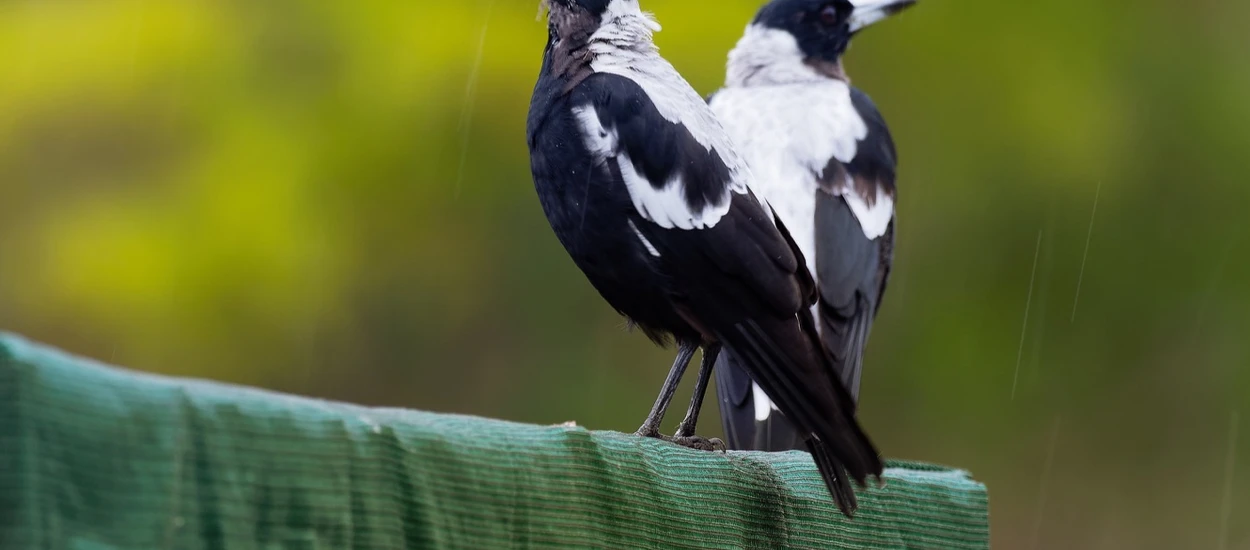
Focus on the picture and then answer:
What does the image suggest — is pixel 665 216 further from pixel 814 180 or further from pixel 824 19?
pixel 824 19

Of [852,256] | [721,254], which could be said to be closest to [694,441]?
[721,254]

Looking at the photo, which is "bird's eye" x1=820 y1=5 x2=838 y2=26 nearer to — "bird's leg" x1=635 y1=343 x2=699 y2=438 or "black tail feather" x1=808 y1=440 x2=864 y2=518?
"bird's leg" x1=635 y1=343 x2=699 y2=438

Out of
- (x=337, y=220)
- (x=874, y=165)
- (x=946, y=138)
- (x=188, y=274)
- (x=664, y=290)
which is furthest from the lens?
(x=946, y=138)

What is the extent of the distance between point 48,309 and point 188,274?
25.5 inches

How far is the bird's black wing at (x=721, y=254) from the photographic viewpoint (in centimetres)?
225

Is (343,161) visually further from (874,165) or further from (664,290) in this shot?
(664,290)

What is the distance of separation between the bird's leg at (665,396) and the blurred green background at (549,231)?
403cm

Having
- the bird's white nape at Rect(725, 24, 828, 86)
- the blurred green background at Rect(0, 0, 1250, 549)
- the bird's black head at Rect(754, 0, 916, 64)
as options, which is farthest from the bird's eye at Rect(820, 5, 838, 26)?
the blurred green background at Rect(0, 0, 1250, 549)

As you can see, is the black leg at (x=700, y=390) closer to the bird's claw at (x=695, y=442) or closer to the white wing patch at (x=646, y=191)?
the bird's claw at (x=695, y=442)

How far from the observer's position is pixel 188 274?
6.28m

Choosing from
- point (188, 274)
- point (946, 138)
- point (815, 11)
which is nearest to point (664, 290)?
point (815, 11)

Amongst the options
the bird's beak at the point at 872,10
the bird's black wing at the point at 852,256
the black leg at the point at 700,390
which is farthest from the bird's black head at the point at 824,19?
the black leg at the point at 700,390

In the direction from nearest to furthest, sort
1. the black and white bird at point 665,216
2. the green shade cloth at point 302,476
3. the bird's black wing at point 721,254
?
the green shade cloth at point 302,476
the bird's black wing at point 721,254
the black and white bird at point 665,216

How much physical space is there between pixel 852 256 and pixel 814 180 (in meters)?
0.23
